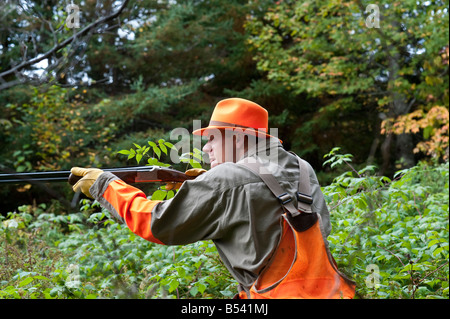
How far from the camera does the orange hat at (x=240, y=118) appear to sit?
253cm

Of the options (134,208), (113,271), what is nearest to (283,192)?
(134,208)

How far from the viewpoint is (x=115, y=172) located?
272cm

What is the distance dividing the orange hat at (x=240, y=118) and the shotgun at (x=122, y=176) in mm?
470

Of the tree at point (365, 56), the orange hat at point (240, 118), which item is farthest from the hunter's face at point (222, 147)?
the tree at point (365, 56)

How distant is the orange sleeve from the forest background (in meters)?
8.68

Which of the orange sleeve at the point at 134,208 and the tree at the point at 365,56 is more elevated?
the tree at the point at 365,56

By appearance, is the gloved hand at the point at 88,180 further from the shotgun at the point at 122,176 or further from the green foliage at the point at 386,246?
the green foliage at the point at 386,246

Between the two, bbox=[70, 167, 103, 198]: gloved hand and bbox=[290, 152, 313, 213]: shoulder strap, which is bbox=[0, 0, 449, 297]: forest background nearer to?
bbox=[70, 167, 103, 198]: gloved hand

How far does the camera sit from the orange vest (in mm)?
2154

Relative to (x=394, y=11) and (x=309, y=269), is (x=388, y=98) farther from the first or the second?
(x=309, y=269)

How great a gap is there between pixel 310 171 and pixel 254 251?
591mm

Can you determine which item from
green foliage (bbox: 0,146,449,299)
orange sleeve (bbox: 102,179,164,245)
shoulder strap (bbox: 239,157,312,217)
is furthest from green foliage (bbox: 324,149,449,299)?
orange sleeve (bbox: 102,179,164,245)

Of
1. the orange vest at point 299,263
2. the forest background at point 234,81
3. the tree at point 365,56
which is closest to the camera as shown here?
the orange vest at point 299,263

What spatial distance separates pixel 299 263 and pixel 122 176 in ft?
3.60
